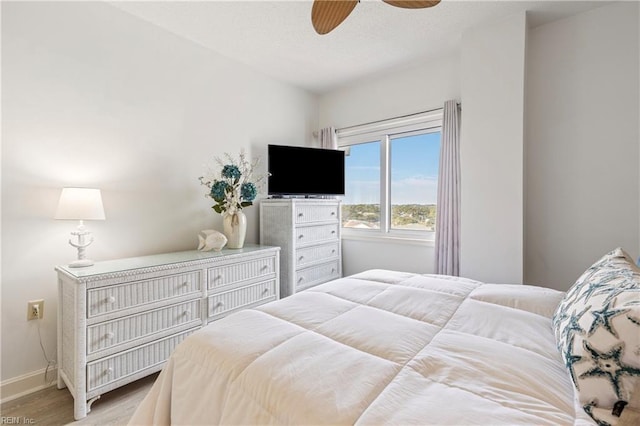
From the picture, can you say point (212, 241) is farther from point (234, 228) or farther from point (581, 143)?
point (581, 143)

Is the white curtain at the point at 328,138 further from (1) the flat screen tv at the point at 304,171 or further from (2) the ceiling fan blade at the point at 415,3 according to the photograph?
(2) the ceiling fan blade at the point at 415,3

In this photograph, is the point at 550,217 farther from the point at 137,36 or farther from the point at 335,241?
the point at 137,36

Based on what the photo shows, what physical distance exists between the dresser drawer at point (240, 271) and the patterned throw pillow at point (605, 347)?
206 centimetres

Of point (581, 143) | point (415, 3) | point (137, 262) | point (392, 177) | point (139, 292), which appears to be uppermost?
point (415, 3)

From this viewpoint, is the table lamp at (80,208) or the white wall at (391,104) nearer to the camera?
the table lamp at (80,208)

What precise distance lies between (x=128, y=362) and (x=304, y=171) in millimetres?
2243

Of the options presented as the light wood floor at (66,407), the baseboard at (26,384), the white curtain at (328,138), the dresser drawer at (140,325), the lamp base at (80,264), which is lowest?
the light wood floor at (66,407)

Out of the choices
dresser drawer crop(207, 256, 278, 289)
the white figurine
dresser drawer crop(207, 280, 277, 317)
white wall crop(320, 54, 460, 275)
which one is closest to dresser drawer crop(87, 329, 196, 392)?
dresser drawer crop(207, 280, 277, 317)

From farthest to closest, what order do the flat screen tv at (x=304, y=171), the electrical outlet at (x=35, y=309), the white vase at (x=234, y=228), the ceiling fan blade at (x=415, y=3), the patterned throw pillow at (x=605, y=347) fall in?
the flat screen tv at (x=304, y=171) → the white vase at (x=234, y=228) → the electrical outlet at (x=35, y=309) → the ceiling fan blade at (x=415, y=3) → the patterned throw pillow at (x=605, y=347)

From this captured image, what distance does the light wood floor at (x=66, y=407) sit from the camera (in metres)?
1.66

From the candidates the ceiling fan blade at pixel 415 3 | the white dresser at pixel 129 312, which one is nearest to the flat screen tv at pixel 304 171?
the white dresser at pixel 129 312

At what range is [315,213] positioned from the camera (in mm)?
3232

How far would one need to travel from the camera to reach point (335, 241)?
3494 mm

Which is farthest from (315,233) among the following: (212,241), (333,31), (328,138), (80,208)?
(80,208)
